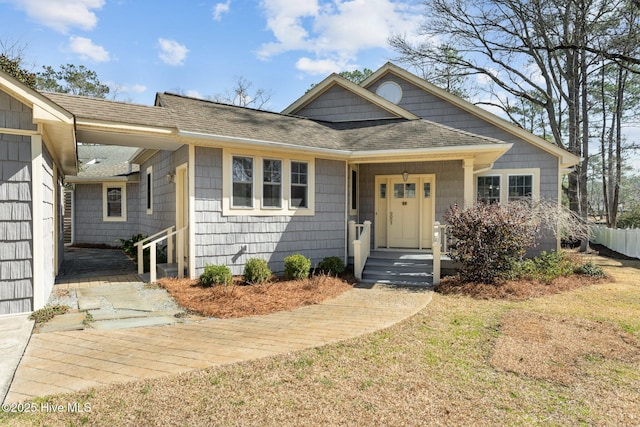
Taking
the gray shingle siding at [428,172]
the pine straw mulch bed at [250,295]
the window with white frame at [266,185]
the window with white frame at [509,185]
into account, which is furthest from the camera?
the window with white frame at [509,185]

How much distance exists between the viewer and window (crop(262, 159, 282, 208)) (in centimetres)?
837

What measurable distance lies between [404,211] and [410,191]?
59 centimetres

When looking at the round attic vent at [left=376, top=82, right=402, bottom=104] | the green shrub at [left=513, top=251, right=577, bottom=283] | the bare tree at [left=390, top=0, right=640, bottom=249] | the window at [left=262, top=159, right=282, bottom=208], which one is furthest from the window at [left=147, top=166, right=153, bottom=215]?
the bare tree at [left=390, top=0, right=640, bottom=249]

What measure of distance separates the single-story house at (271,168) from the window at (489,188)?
0.03 m

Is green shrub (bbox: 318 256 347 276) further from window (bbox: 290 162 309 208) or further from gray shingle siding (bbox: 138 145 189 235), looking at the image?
gray shingle siding (bbox: 138 145 189 235)

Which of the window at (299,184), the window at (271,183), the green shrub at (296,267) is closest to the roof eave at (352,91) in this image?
the window at (299,184)

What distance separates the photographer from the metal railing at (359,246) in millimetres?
8445

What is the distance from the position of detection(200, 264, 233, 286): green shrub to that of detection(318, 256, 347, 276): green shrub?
2334mm

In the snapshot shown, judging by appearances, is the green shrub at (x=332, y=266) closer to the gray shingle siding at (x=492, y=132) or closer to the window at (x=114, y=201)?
the gray shingle siding at (x=492, y=132)

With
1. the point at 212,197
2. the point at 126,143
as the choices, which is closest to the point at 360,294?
the point at 212,197

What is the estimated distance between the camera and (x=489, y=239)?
25.7ft

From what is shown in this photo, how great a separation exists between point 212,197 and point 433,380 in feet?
18.3

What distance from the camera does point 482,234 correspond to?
7.83 metres

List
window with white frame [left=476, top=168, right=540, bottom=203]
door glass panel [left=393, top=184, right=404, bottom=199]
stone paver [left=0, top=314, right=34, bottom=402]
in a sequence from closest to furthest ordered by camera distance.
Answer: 1. stone paver [left=0, top=314, right=34, bottom=402]
2. door glass panel [left=393, top=184, right=404, bottom=199]
3. window with white frame [left=476, top=168, right=540, bottom=203]
